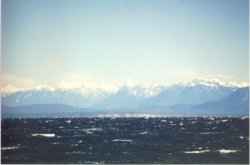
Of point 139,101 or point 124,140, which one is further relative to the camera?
point 139,101

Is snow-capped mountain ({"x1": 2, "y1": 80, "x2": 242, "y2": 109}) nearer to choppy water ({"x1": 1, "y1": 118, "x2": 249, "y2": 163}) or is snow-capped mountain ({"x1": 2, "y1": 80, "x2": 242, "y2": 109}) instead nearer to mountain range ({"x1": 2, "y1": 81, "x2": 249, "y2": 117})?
mountain range ({"x1": 2, "y1": 81, "x2": 249, "y2": 117})

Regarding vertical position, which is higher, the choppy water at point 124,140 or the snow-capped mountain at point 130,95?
the snow-capped mountain at point 130,95

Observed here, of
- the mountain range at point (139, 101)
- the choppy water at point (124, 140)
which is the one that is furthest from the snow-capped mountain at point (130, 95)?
the choppy water at point (124, 140)

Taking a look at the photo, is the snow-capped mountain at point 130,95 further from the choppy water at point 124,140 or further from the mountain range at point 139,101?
the choppy water at point 124,140

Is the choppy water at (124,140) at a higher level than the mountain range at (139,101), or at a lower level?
lower

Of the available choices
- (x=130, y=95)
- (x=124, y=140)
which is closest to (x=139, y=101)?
(x=130, y=95)

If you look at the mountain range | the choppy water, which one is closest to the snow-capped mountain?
the mountain range

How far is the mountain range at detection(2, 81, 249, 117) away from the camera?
4.43 meters

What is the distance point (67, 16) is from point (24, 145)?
3.25 feet

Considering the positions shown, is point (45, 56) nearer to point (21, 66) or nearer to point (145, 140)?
point (21, 66)

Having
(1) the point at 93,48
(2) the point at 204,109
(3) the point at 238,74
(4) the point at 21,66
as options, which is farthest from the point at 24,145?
(3) the point at 238,74

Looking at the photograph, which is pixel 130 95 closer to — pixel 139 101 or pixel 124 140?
pixel 139 101

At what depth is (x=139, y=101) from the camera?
4539 millimetres

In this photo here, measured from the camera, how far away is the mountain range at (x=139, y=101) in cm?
443
